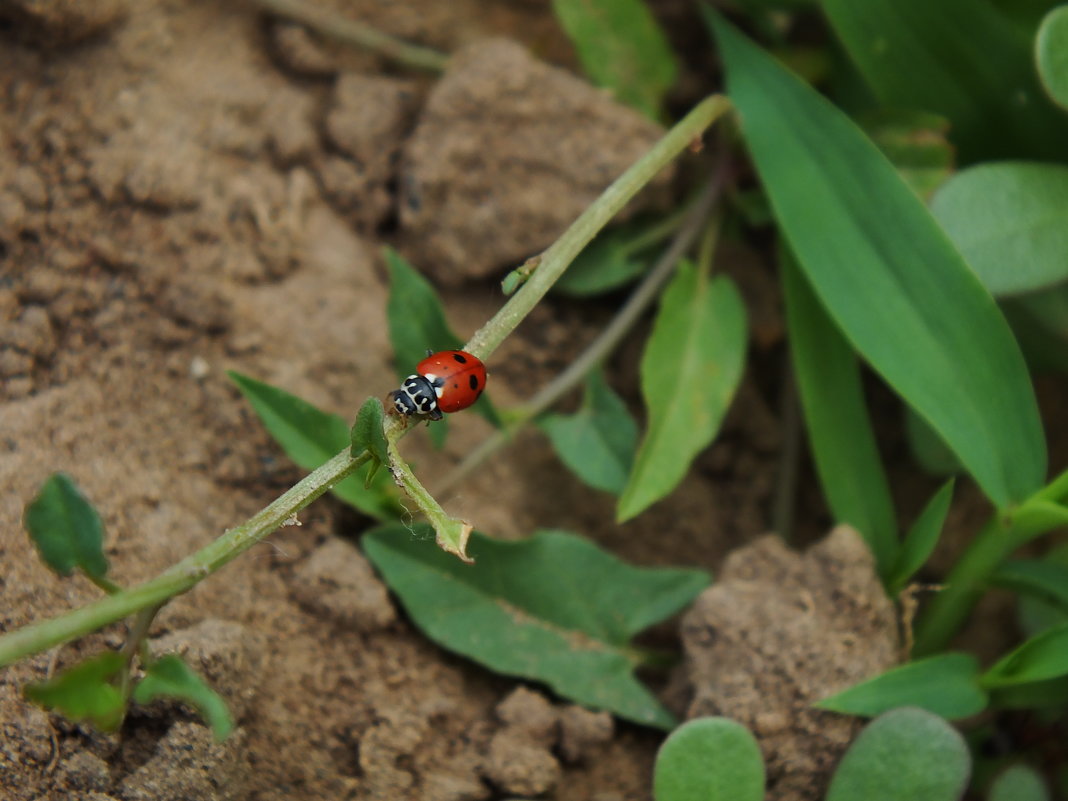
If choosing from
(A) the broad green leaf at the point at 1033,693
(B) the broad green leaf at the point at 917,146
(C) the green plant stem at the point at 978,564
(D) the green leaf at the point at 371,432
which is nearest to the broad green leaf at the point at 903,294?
(C) the green plant stem at the point at 978,564

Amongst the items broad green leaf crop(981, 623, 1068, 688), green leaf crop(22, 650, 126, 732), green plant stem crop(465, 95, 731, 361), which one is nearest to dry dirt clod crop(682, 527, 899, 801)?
broad green leaf crop(981, 623, 1068, 688)

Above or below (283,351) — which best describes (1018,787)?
below

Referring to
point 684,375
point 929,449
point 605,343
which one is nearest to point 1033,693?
point 929,449

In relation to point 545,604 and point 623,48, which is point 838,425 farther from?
point 623,48

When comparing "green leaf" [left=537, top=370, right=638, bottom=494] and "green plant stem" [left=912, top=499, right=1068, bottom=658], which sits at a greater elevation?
"green leaf" [left=537, top=370, right=638, bottom=494]

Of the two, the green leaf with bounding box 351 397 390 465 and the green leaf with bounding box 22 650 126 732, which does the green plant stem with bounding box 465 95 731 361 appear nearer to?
the green leaf with bounding box 351 397 390 465

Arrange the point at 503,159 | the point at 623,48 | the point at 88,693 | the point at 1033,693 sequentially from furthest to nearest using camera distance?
Result: the point at 623,48, the point at 503,159, the point at 1033,693, the point at 88,693

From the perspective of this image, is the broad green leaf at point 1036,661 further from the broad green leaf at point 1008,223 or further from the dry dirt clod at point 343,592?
the dry dirt clod at point 343,592
